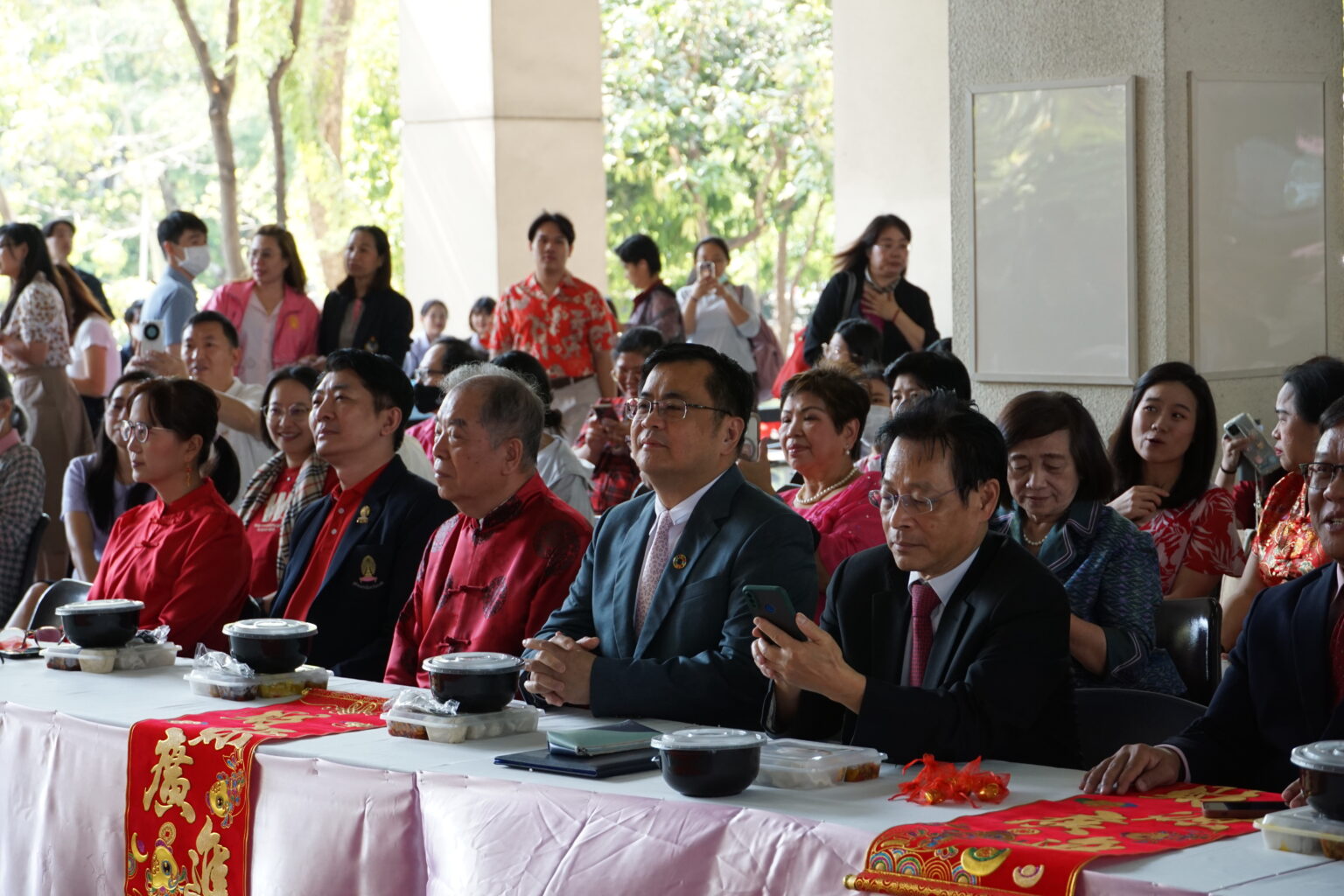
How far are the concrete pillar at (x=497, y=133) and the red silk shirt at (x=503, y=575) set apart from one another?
18.6ft

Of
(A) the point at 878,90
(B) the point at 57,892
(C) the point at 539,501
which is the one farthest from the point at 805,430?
(A) the point at 878,90

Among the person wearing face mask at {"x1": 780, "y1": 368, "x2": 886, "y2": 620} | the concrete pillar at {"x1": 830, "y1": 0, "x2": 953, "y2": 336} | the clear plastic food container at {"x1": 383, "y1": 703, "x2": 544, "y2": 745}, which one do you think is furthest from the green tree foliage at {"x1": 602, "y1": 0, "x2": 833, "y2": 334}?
the clear plastic food container at {"x1": 383, "y1": 703, "x2": 544, "y2": 745}

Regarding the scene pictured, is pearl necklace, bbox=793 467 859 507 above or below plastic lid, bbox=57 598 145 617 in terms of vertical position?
above

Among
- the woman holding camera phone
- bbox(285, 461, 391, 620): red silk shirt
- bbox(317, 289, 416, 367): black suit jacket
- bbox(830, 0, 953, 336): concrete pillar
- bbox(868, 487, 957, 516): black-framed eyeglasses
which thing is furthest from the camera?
bbox(830, 0, 953, 336): concrete pillar

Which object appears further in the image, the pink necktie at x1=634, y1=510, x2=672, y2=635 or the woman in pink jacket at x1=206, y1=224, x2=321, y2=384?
the woman in pink jacket at x1=206, y1=224, x2=321, y2=384

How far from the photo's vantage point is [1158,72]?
5375 mm

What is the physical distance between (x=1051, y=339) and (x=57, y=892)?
3.90 metres

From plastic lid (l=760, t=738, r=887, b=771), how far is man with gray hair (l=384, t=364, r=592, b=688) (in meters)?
1.02

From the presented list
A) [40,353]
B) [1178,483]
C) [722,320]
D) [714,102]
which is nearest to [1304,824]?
[1178,483]

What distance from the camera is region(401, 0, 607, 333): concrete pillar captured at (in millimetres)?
8805

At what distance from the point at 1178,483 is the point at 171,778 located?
2.37 meters

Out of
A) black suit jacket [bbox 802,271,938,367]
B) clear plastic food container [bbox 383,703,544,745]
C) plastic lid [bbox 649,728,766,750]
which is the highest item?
black suit jacket [bbox 802,271,938,367]

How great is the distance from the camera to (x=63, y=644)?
10.6 ft

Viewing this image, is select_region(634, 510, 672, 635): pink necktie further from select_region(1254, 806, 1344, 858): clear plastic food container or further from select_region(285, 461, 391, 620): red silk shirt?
select_region(1254, 806, 1344, 858): clear plastic food container
